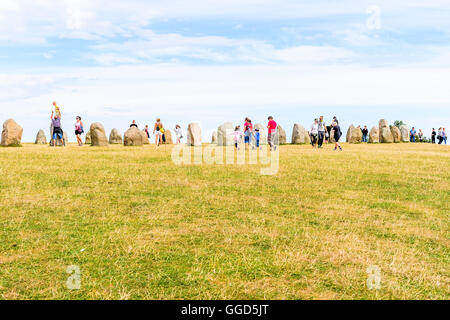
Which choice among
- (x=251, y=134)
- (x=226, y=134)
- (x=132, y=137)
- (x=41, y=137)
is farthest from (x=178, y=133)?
(x=41, y=137)

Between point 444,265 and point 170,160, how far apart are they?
15902 millimetres

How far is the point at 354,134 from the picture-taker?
52.2 metres

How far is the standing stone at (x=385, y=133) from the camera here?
53.4 meters

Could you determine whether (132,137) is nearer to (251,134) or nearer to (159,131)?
(159,131)

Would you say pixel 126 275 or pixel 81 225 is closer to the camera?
pixel 126 275

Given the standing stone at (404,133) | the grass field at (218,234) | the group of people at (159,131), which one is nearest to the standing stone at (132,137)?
the group of people at (159,131)

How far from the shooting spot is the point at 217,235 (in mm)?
9656

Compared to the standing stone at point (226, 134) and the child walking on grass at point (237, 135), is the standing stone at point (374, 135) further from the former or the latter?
the child walking on grass at point (237, 135)

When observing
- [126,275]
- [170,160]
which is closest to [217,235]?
[126,275]

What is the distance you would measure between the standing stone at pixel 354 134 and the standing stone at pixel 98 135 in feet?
103

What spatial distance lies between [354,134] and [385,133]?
454cm

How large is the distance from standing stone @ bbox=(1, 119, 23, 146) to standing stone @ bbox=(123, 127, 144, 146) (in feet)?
28.9
